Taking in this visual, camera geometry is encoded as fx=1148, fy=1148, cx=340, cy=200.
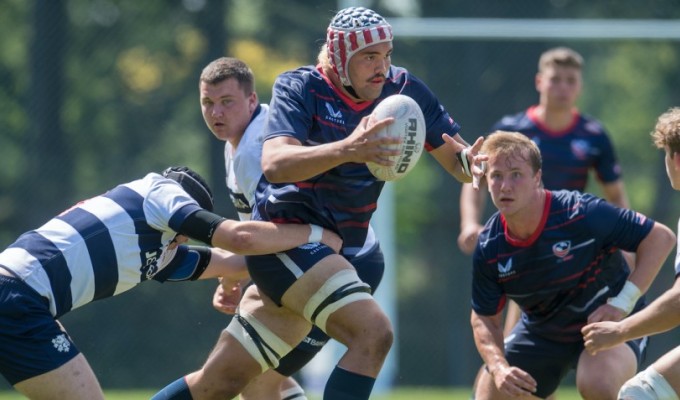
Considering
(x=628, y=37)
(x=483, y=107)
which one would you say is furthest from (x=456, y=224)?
(x=628, y=37)

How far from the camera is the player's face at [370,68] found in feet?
16.9

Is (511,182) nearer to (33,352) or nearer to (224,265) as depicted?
(224,265)

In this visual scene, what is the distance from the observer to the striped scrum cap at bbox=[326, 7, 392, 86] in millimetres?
5121

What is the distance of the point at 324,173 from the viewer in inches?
207

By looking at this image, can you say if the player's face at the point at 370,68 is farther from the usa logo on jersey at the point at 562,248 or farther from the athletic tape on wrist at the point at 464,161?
the usa logo on jersey at the point at 562,248

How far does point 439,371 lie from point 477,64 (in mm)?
3529

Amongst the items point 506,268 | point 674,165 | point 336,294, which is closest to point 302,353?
point 336,294

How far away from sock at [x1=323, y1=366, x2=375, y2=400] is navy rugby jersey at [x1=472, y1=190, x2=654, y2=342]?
126 centimetres

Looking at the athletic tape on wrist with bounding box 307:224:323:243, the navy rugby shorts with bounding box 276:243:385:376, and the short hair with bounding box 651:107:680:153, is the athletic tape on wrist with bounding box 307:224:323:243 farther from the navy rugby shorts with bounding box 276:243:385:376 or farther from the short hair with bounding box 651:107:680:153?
the short hair with bounding box 651:107:680:153

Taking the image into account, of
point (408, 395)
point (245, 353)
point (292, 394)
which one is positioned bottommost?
point (408, 395)

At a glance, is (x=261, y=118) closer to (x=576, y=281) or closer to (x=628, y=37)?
(x=576, y=281)

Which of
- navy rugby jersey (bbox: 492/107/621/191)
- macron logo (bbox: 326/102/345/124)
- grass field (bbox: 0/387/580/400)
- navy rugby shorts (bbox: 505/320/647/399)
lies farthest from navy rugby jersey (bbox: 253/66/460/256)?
grass field (bbox: 0/387/580/400)

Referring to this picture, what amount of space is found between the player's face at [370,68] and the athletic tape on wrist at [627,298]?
163cm

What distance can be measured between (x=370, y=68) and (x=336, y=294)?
40.4 inches
